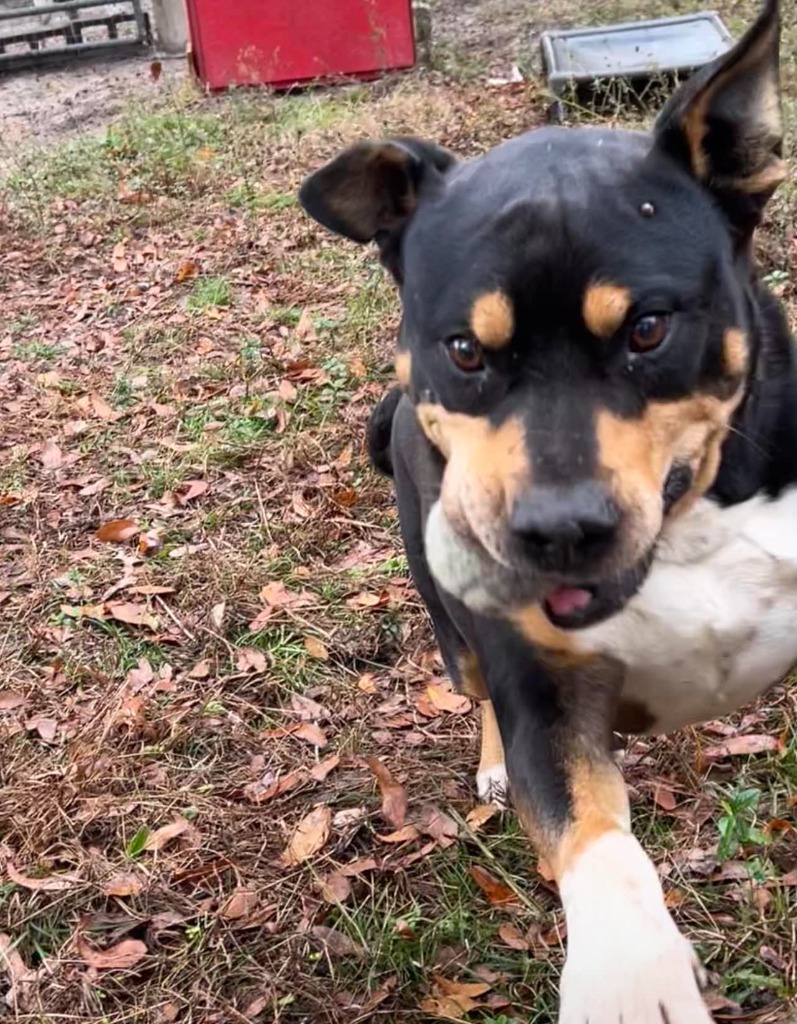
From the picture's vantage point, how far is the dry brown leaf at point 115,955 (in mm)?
3240

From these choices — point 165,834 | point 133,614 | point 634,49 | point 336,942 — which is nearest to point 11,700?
point 133,614

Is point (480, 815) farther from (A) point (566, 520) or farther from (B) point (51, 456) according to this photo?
(B) point (51, 456)

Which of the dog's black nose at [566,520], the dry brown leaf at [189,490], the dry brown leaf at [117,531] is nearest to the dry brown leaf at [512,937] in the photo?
the dog's black nose at [566,520]

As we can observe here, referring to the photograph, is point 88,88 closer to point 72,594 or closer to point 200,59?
point 200,59

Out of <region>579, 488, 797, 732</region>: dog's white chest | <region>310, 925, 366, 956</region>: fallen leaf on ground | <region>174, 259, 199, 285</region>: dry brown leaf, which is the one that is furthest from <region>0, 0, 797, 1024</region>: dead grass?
<region>579, 488, 797, 732</region>: dog's white chest

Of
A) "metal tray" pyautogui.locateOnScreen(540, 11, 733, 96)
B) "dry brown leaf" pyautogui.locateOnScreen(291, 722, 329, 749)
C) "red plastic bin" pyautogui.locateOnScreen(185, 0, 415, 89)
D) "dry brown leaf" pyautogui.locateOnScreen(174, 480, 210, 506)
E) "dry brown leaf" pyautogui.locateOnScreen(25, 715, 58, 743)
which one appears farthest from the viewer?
"red plastic bin" pyautogui.locateOnScreen(185, 0, 415, 89)

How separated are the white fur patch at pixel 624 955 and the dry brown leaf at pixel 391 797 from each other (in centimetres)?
136

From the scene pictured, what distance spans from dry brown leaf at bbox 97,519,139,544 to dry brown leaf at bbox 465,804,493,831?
2296 mm

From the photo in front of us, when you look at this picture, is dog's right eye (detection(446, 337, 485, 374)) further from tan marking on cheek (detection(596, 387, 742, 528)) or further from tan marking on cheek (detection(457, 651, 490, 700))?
tan marking on cheek (detection(457, 651, 490, 700))

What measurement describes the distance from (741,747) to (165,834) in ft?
5.27

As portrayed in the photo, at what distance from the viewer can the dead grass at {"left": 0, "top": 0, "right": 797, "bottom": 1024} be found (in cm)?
312

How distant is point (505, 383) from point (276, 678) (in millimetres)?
2121

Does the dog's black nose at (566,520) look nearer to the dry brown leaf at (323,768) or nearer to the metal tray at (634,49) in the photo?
the dry brown leaf at (323,768)

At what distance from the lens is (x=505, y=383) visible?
94.8 inches
